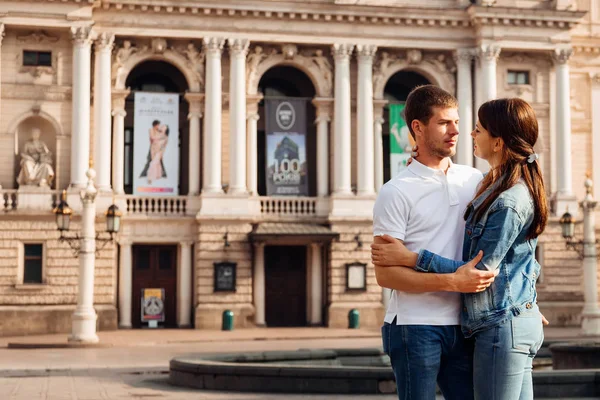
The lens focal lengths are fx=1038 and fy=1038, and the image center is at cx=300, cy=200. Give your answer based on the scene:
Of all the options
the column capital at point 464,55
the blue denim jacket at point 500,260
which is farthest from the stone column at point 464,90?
the blue denim jacket at point 500,260

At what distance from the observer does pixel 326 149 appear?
4475cm

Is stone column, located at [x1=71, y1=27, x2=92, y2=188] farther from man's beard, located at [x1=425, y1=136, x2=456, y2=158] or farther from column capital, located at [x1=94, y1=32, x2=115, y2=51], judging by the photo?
man's beard, located at [x1=425, y1=136, x2=456, y2=158]

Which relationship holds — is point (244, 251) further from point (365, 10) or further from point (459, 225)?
point (459, 225)

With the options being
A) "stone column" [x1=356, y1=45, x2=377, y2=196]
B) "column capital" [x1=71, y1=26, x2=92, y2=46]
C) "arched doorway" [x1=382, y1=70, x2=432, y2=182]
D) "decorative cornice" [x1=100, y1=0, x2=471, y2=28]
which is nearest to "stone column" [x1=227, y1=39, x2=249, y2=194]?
"decorative cornice" [x1=100, y1=0, x2=471, y2=28]

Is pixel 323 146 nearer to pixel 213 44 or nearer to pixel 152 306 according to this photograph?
pixel 213 44

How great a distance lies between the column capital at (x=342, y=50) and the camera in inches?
1732

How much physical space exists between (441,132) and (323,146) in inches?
1518

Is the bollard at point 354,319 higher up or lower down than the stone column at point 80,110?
lower down

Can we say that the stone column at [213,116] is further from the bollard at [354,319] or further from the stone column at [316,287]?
the bollard at [354,319]

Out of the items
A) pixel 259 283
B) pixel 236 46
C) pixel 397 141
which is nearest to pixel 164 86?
pixel 236 46

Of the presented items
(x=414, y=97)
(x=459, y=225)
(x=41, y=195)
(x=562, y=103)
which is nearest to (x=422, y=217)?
(x=459, y=225)

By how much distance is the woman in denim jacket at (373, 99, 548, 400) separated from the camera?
5758 mm

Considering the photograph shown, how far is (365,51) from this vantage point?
1742 inches

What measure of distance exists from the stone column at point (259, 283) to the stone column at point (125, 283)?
511 cm
